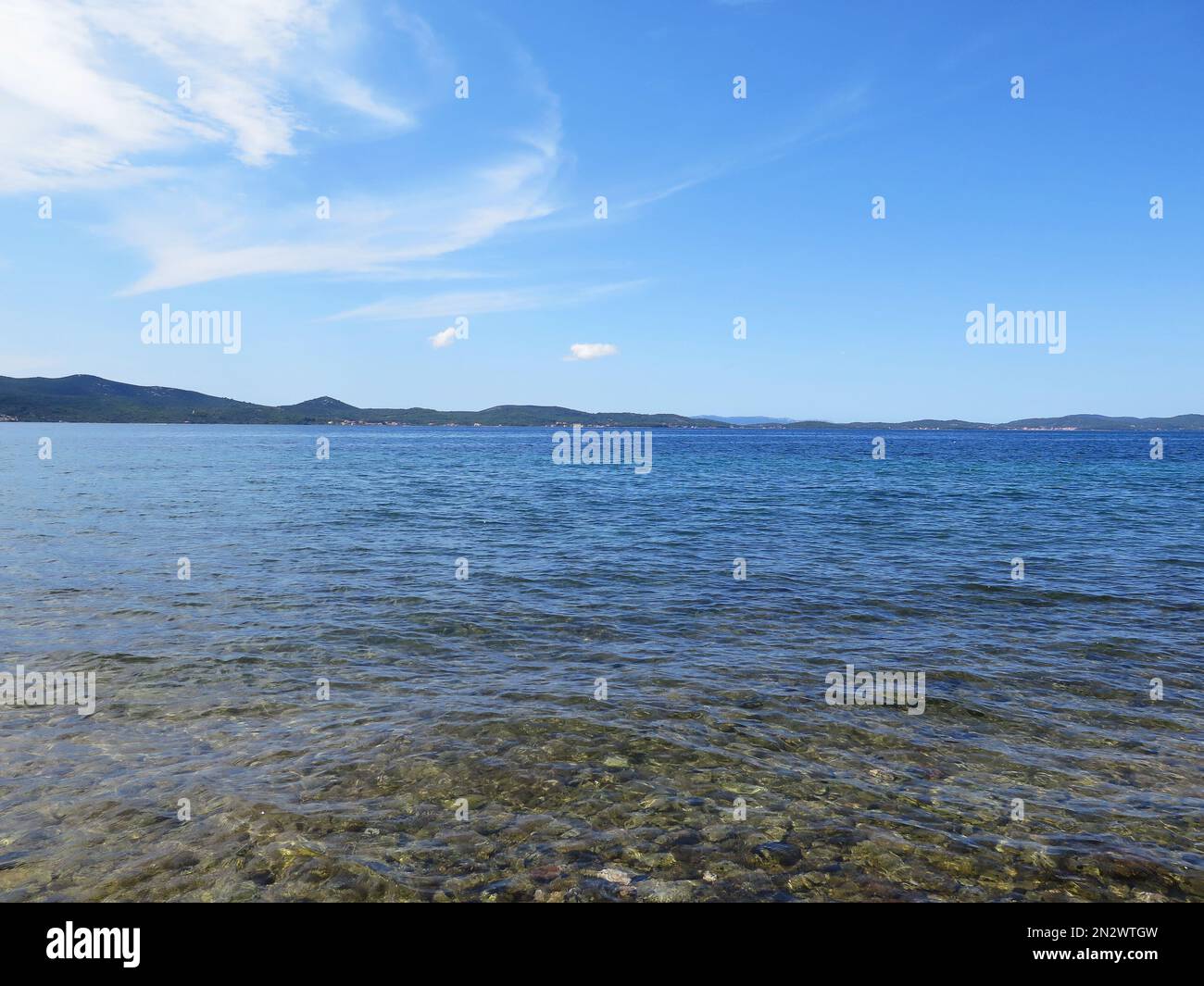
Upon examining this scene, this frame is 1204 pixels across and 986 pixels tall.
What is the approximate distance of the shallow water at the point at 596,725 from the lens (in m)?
8.84

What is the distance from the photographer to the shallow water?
8.84m

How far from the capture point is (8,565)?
26047 mm

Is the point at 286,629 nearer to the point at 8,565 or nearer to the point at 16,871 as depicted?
the point at 16,871

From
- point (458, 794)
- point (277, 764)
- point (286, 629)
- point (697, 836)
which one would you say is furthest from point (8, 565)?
point (697, 836)

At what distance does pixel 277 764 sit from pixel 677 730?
719 cm

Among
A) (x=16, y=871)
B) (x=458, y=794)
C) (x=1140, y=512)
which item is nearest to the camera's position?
(x=16, y=871)

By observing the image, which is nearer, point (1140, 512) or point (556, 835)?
point (556, 835)

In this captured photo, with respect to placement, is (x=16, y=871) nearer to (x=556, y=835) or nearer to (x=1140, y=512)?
(x=556, y=835)

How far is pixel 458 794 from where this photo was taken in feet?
34.8

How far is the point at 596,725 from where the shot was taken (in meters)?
13.1
